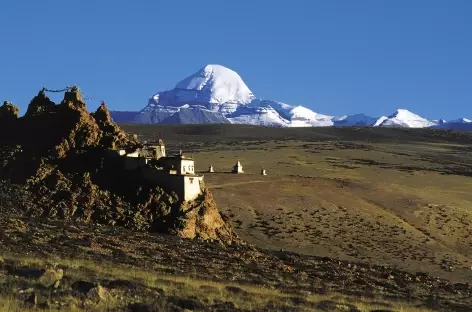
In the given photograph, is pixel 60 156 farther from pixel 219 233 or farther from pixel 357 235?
pixel 357 235

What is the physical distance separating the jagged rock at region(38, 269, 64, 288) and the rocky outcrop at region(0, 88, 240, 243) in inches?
783

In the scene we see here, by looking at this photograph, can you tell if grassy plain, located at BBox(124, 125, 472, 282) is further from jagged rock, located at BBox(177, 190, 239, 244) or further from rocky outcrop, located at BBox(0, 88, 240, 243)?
rocky outcrop, located at BBox(0, 88, 240, 243)

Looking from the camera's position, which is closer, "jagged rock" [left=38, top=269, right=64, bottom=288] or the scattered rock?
the scattered rock

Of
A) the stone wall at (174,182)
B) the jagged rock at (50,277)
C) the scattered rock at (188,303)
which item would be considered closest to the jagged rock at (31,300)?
the jagged rock at (50,277)

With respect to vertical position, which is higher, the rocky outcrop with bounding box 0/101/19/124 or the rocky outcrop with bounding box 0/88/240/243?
the rocky outcrop with bounding box 0/101/19/124

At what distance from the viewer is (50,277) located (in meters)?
17.3

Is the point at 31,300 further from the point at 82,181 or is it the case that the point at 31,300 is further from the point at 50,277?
the point at 82,181

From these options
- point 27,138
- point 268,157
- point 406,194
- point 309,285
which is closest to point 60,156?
point 27,138

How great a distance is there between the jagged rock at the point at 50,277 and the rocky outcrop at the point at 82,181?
65.2 feet

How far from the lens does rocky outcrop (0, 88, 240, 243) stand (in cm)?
3806

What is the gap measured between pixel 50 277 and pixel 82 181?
72.9ft

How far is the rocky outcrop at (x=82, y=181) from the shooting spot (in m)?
38.1

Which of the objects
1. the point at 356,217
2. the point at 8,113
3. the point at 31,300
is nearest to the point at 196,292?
the point at 31,300

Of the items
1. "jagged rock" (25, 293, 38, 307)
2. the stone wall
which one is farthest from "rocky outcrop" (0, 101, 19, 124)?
"jagged rock" (25, 293, 38, 307)
